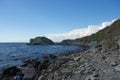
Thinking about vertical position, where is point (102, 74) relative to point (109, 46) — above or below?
below

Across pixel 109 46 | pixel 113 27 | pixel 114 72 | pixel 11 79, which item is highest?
pixel 113 27

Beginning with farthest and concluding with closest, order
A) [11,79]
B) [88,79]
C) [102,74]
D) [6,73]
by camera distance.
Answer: [6,73]
[11,79]
[102,74]
[88,79]

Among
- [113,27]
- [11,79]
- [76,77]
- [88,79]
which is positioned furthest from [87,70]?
[113,27]

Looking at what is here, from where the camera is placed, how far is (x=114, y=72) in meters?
13.5

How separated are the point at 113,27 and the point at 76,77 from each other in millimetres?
132553

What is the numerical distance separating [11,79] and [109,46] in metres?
15.8

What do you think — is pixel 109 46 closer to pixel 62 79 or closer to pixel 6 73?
pixel 6 73

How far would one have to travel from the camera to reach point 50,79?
1503cm

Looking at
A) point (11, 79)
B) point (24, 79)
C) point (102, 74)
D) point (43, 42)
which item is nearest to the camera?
point (102, 74)

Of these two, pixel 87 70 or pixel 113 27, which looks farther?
pixel 113 27

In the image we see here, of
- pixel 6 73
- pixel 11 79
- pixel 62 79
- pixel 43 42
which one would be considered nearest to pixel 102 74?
pixel 62 79

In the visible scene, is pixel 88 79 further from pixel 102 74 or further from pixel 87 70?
pixel 87 70

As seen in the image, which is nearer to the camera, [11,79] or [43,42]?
[11,79]

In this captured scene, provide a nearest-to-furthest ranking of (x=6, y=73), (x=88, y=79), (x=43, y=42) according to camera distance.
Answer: (x=88, y=79) < (x=6, y=73) < (x=43, y=42)
